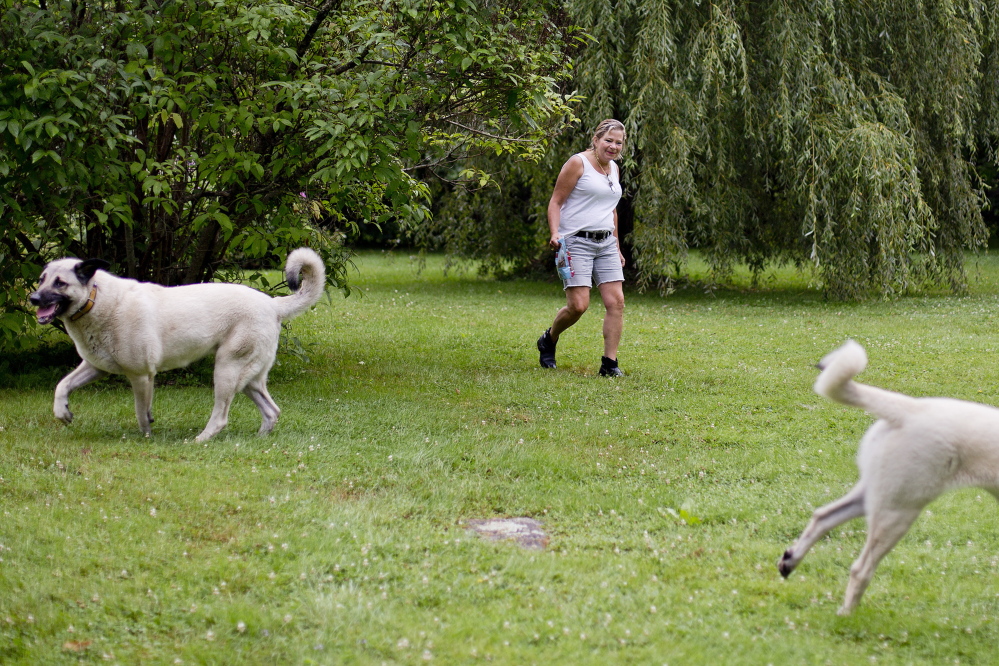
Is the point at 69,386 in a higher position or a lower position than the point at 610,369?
higher

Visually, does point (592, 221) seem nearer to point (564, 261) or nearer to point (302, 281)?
point (564, 261)

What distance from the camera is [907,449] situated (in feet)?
12.4

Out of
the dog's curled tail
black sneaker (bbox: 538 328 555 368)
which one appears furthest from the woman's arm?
the dog's curled tail

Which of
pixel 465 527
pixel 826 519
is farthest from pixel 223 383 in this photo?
pixel 826 519

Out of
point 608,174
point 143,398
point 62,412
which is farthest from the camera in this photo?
point 608,174

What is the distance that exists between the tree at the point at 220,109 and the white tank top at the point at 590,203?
2.52 feet

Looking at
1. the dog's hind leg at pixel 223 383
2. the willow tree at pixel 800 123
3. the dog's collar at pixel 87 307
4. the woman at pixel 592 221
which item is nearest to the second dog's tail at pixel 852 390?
the dog's hind leg at pixel 223 383

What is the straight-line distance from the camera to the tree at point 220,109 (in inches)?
274

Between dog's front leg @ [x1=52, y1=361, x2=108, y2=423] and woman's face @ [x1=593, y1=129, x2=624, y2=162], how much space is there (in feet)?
15.9

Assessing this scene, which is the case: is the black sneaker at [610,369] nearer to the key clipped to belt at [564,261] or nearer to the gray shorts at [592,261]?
the gray shorts at [592,261]

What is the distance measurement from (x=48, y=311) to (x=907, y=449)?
5184mm

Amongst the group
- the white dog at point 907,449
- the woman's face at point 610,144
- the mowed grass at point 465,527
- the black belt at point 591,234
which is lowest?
the mowed grass at point 465,527

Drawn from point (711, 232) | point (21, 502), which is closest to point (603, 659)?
point (21, 502)

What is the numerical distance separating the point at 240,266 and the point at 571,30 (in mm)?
3945
